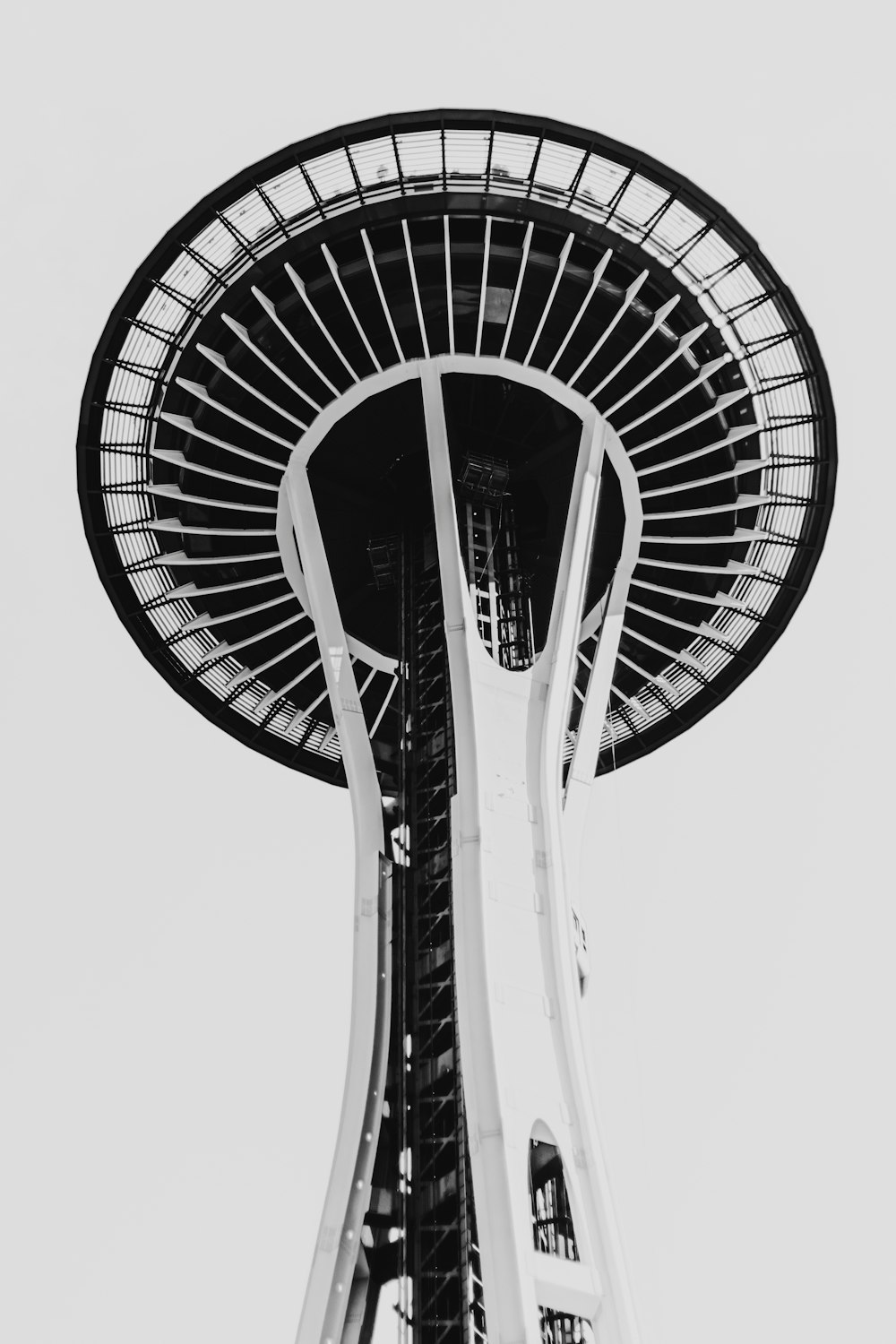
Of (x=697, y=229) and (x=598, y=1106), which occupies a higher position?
(x=697, y=229)

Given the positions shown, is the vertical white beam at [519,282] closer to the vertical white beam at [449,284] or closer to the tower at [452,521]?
the tower at [452,521]

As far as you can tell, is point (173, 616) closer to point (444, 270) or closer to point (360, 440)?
point (360, 440)

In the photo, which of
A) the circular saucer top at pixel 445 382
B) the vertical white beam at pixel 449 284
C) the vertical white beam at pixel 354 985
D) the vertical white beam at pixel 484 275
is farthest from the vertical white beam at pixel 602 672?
the vertical white beam at pixel 449 284

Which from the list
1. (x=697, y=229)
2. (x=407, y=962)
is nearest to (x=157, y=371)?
(x=697, y=229)

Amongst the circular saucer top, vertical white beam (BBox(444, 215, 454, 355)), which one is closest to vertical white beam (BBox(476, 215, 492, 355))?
the circular saucer top

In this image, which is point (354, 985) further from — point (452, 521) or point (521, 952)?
point (452, 521)

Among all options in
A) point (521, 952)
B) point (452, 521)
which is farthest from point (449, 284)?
point (521, 952)

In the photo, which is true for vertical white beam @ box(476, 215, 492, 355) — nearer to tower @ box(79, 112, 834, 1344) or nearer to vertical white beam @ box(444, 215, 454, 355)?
tower @ box(79, 112, 834, 1344)
